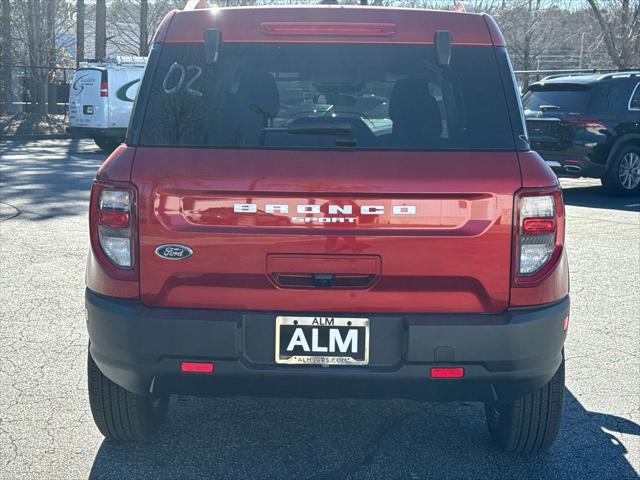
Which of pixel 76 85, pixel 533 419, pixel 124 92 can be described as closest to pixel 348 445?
pixel 533 419

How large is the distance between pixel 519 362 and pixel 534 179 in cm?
67

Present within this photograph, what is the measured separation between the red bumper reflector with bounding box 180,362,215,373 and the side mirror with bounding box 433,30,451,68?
146 cm

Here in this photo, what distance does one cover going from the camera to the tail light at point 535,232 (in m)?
3.31

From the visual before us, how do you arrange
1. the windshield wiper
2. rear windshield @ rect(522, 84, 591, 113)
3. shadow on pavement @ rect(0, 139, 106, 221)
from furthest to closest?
rear windshield @ rect(522, 84, 591, 113), shadow on pavement @ rect(0, 139, 106, 221), the windshield wiper

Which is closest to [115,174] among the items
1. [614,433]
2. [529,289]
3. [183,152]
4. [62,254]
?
[183,152]

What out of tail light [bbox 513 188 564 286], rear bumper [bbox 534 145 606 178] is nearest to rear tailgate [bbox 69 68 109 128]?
rear bumper [bbox 534 145 606 178]

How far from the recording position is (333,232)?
128 inches

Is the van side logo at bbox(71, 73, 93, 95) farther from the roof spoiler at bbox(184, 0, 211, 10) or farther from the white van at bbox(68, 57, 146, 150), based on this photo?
the roof spoiler at bbox(184, 0, 211, 10)

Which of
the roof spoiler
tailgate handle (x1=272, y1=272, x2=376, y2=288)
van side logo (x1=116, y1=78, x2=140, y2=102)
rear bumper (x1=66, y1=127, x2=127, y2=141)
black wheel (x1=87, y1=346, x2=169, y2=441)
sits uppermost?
the roof spoiler

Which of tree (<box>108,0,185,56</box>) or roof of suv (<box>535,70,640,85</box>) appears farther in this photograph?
tree (<box>108,0,185,56</box>)

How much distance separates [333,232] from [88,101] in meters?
19.0

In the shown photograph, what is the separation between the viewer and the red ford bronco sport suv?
129 inches

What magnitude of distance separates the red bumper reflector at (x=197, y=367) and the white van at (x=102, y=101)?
18.1 metres

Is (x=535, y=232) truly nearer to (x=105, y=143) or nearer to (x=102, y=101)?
(x=102, y=101)
